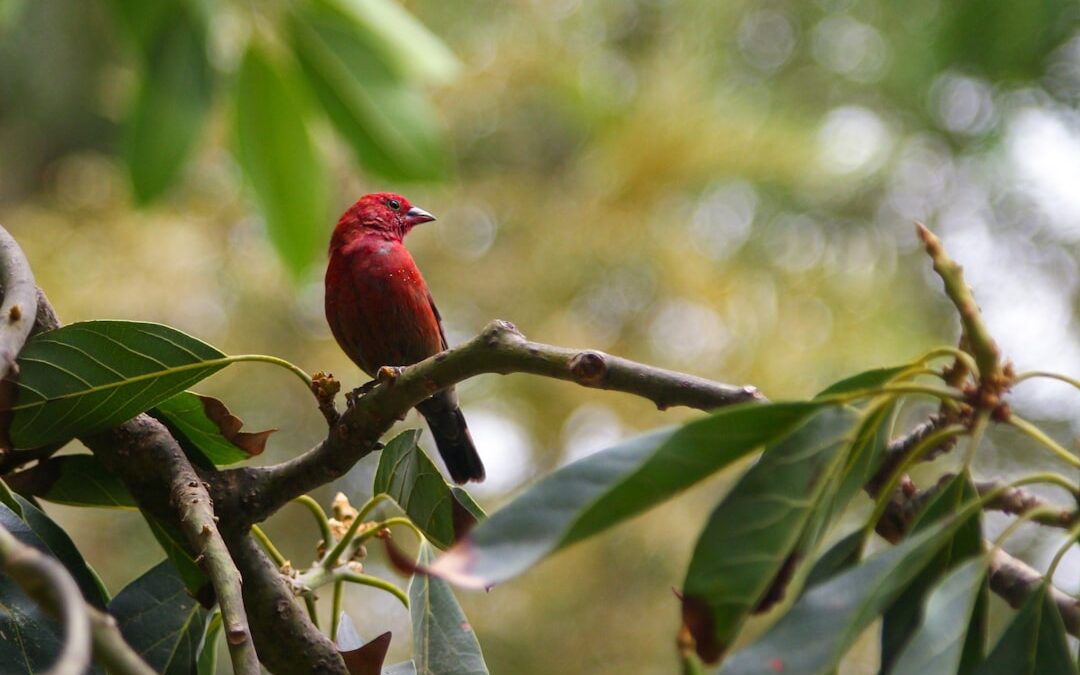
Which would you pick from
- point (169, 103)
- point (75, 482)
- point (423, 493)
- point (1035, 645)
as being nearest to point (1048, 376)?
point (1035, 645)

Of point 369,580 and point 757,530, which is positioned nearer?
point 757,530

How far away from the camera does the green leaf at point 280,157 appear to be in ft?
8.00

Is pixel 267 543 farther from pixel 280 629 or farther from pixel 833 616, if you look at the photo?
pixel 833 616

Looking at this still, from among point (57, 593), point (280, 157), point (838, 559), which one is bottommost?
point (838, 559)

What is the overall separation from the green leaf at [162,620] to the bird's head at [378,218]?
5.17 feet

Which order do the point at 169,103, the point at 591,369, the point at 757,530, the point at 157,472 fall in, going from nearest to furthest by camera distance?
the point at 757,530 < the point at 591,369 < the point at 157,472 < the point at 169,103

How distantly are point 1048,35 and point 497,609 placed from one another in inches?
187

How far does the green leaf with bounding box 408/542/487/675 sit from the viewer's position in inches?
53.7

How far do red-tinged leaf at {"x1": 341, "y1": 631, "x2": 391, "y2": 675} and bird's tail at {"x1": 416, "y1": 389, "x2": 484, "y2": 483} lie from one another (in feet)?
5.70

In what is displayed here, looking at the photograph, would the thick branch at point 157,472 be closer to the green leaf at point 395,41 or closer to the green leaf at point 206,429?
the green leaf at point 206,429

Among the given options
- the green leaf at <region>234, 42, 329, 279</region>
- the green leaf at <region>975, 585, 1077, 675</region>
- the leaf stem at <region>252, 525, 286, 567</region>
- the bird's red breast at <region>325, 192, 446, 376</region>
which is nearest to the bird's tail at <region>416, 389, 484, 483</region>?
the bird's red breast at <region>325, 192, 446, 376</region>

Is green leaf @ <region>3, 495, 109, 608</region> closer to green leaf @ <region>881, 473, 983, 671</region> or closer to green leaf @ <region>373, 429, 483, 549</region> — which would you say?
green leaf @ <region>373, 429, 483, 549</region>

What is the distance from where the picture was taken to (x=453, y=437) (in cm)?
328

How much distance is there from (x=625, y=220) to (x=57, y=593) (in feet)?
24.9
